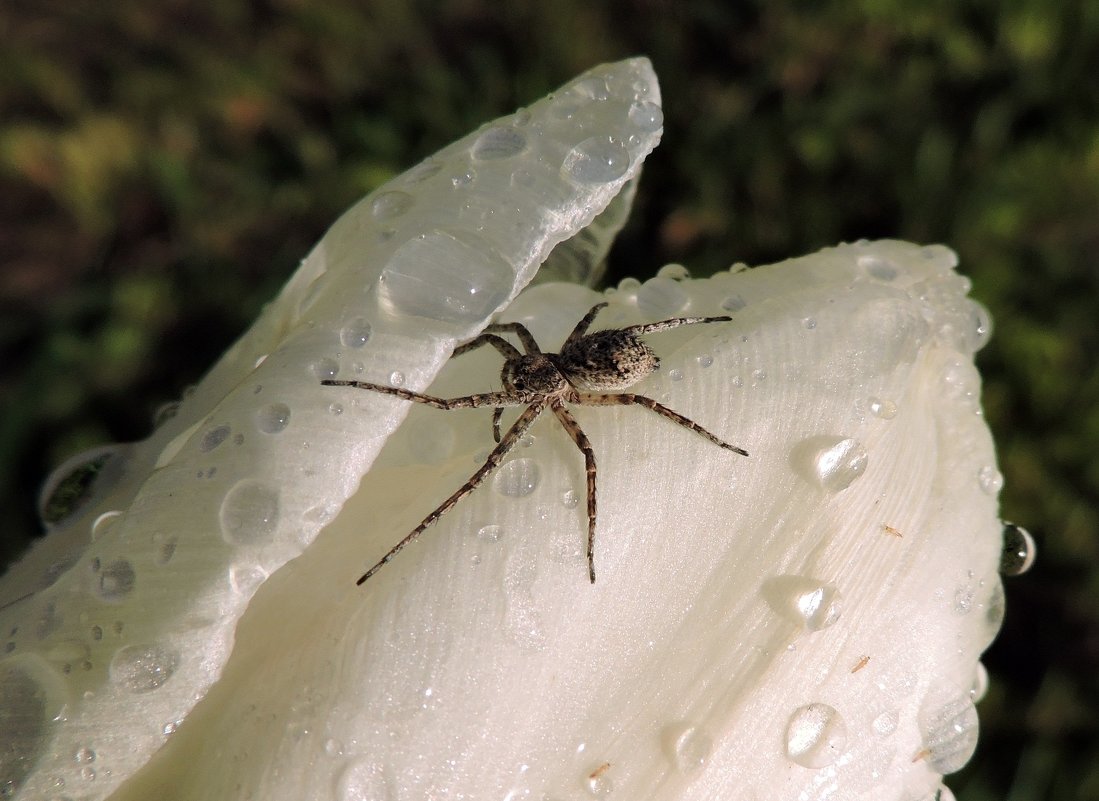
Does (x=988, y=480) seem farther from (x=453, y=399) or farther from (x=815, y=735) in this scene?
(x=453, y=399)

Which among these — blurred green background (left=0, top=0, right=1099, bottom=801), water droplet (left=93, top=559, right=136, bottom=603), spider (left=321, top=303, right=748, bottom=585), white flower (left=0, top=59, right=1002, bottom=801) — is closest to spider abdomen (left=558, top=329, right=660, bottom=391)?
spider (left=321, top=303, right=748, bottom=585)

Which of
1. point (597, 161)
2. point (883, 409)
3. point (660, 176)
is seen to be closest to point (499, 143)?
point (597, 161)

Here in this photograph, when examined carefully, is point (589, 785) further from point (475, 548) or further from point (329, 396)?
point (329, 396)

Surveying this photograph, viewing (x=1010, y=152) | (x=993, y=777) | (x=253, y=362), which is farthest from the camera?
(x=1010, y=152)

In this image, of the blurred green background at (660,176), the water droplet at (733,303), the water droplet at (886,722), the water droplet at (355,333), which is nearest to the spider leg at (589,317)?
the water droplet at (733,303)

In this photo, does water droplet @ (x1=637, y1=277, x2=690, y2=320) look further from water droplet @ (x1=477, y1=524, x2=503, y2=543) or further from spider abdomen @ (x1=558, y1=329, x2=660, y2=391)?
water droplet @ (x1=477, y1=524, x2=503, y2=543)

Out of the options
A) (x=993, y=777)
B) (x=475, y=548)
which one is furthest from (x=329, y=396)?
(x=993, y=777)
